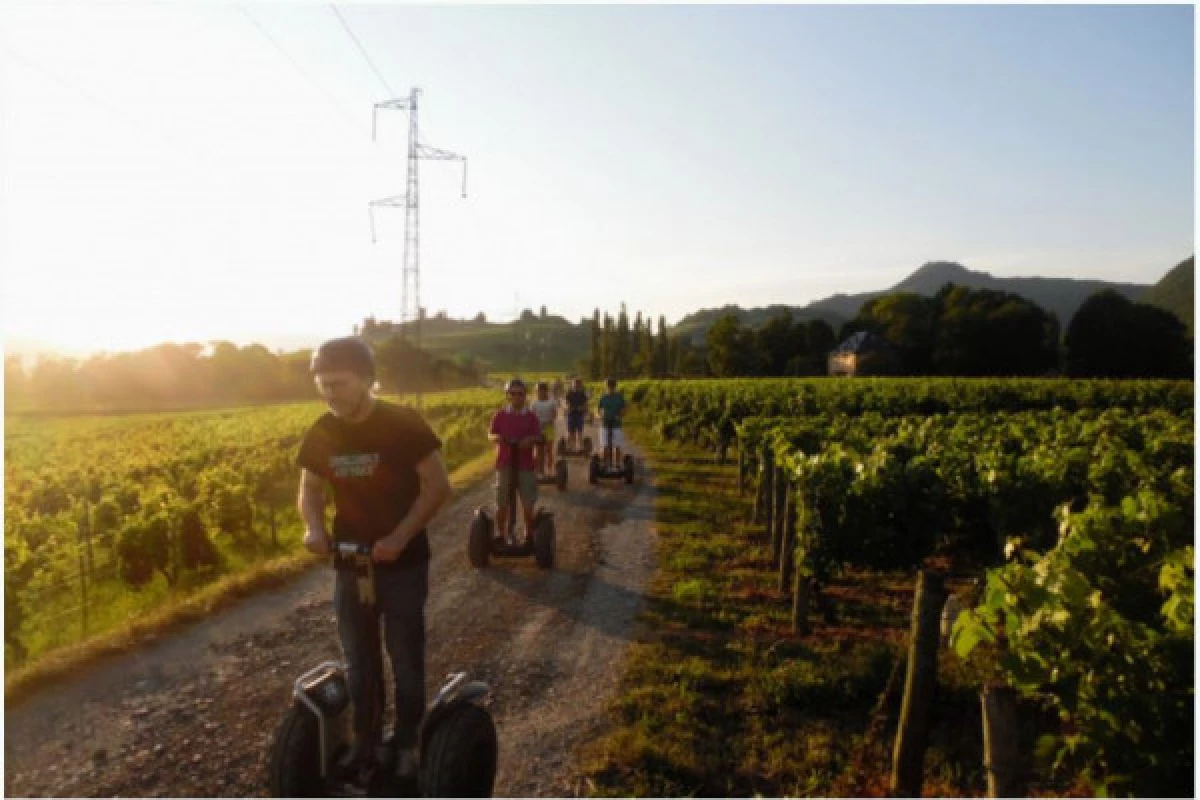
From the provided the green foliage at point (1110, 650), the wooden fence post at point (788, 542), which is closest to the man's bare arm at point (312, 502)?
the green foliage at point (1110, 650)

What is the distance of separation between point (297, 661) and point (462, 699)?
3293 millimetres

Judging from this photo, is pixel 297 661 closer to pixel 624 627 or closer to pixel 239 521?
pixel 624 627

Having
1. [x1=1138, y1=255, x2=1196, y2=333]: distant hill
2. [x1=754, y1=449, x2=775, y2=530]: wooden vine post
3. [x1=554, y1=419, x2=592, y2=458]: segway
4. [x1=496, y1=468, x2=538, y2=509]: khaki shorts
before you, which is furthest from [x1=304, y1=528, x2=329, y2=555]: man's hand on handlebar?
[x1=1138, y1=255, x2=1196, y2=333]: distant hill

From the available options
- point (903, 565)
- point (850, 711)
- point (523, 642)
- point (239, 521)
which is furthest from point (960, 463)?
point (239, 521)

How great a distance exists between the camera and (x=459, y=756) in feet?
11.9

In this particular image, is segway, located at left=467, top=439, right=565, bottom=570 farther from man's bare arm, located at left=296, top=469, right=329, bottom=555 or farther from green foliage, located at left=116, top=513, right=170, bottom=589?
man's bare arm, located at left=296, top=469, right=329, bottom=555

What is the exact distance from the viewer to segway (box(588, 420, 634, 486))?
16.0 metres

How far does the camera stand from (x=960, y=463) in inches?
339

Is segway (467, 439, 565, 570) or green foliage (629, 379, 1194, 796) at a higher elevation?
green foliage (629, 379, 1194, 796)

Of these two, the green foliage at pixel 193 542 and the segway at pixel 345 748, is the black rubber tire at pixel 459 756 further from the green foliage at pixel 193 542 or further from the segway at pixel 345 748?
the green foliage at pixel 193 542

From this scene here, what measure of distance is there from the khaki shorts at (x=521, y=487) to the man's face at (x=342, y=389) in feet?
17.8

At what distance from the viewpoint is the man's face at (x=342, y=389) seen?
344 centimetres

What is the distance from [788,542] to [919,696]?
176 inches

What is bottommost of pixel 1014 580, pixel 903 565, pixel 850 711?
pixel 850 711
